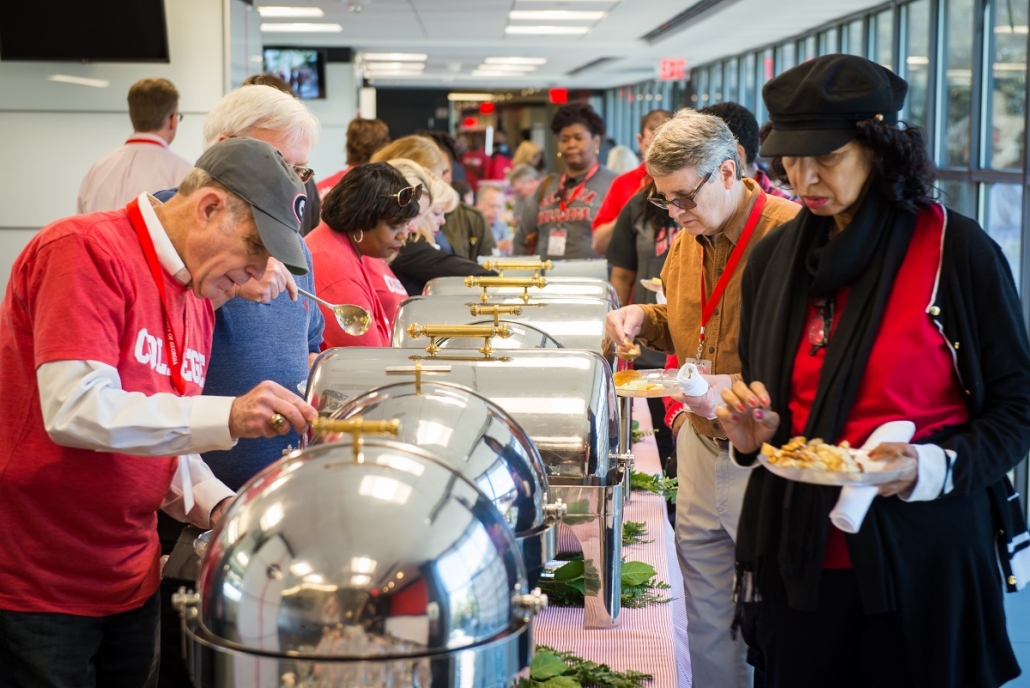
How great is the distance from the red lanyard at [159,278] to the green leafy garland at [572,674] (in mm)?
658

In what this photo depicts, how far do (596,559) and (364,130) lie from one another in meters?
3.97

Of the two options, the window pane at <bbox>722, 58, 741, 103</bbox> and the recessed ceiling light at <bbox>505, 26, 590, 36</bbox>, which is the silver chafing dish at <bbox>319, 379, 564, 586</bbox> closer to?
the recessed ceiling light at <bbox>505, 26, 590, 36</bbox>

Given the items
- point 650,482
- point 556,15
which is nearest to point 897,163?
point 650,482

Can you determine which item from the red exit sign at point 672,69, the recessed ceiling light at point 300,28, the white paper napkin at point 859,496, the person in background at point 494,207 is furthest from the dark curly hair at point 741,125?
the recessed ceiling light at point 300,28

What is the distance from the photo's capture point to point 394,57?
16156 millimetres

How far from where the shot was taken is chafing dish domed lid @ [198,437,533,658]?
3.20 ft

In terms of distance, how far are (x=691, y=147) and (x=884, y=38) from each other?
6.91 meters

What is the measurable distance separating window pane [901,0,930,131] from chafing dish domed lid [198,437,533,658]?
6.77m

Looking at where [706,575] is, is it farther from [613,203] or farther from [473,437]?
[613,203]

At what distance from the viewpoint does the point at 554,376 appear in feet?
5.62

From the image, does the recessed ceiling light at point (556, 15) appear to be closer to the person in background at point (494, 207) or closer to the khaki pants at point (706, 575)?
the person in background at point (494, 207)

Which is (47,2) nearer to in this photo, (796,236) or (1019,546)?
(796,236)

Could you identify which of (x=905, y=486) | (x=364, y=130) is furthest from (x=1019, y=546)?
(x=364, y=130)

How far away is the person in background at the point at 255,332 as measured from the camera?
6.28 ft
